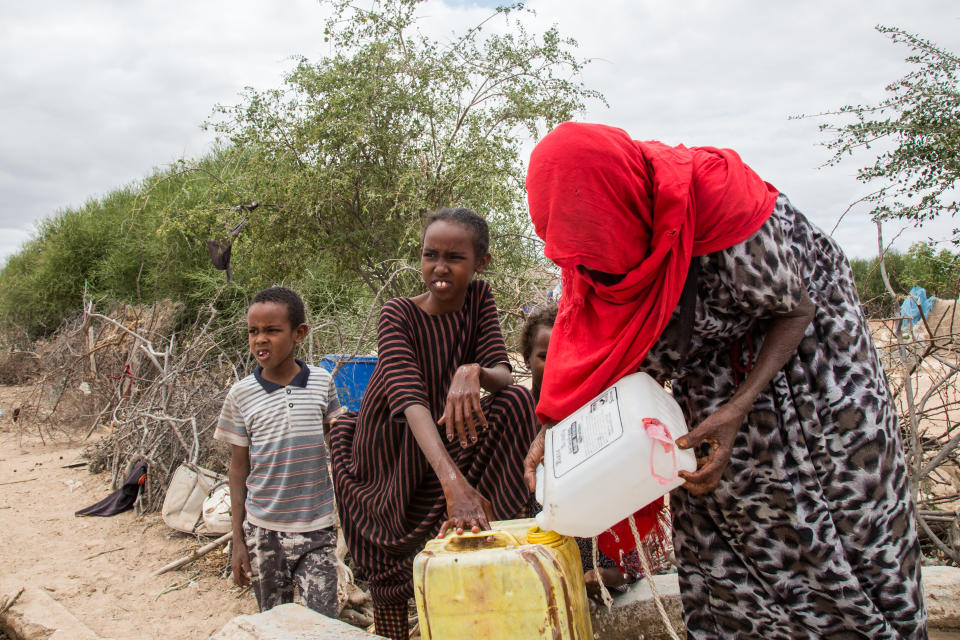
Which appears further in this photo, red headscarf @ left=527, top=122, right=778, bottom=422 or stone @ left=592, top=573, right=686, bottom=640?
stone @ left=592, top=573, right=686, bottom=640

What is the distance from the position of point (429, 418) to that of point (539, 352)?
89 centimetres

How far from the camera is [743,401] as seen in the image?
1506 mm

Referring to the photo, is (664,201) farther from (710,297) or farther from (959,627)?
(959,627)

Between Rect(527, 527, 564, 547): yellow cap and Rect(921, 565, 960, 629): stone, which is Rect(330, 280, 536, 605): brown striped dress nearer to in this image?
Rect(527, 527, 564, 547): yellow cap

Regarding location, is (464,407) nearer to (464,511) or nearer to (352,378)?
(464,511)

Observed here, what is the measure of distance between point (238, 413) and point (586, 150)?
1.85 metres

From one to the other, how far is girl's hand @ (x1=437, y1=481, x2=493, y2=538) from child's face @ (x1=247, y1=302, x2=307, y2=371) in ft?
3.64

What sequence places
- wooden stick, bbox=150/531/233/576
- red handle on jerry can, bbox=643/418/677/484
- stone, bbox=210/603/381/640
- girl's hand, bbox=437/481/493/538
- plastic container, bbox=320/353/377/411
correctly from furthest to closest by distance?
plastic container, bbox=320/353/377/411 < wooden stick, bbox=150/531/233/576 < stone, bbox=210/603/381/640 < girl's hand, bbox=437/481/493/538 < red handle on jerry can, bbox=643/418/677/484

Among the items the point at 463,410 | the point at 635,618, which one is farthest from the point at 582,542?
the point at 463,410

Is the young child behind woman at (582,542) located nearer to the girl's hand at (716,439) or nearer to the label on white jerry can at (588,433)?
the label on white jerry can at (588,433)

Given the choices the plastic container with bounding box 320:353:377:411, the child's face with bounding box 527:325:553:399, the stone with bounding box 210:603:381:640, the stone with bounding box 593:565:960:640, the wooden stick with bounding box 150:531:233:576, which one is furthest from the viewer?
the plastic container with bounding box 320:353:377:411

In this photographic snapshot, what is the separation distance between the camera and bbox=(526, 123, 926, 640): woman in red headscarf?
1.47m

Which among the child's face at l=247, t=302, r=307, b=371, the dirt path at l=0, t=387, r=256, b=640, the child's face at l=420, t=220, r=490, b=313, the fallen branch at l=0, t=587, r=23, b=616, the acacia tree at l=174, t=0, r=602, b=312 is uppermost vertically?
the acacia tree at l=174, t=0, r=602, b=312

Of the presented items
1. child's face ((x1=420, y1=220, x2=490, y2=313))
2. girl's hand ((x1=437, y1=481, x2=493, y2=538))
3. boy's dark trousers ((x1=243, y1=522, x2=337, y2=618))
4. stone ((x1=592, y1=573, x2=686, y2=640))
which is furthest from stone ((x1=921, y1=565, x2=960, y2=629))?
boy's dark trousers ((x1=243, y1=522, x2=337, y2=618))
